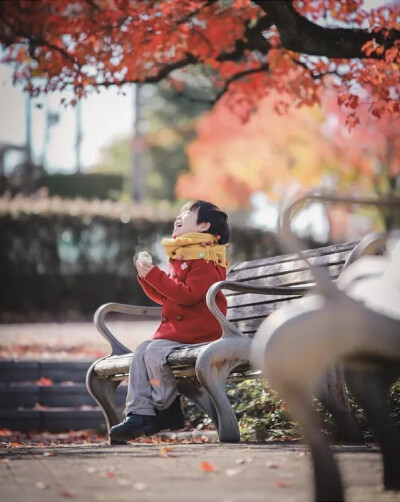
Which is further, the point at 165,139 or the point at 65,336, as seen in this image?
the point at 165,139

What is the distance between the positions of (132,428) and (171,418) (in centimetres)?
27

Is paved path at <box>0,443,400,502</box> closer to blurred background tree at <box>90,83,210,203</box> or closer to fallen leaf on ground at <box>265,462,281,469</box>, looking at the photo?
fallen leaf on ground at <box>265,462,281,469</box>

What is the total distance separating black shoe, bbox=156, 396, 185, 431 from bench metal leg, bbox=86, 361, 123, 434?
93 centimetres

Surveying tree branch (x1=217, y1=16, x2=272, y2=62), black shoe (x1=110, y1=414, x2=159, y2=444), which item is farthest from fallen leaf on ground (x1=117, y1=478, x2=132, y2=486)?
tree branch (x1=217, y1=16, x2=272, y2=62)

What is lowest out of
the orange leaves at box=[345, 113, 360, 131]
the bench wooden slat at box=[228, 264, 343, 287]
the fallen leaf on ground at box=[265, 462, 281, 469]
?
the fallen leaf on ground at box=[265, 462, 281, 469]

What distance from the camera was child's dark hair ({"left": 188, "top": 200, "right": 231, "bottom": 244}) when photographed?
5812 mm

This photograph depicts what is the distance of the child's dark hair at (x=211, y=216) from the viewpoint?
229 inches

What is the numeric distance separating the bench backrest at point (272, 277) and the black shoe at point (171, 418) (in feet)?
2.55

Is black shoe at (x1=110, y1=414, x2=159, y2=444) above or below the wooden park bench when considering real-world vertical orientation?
below

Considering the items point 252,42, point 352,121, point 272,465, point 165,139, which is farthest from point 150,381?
point 165,139

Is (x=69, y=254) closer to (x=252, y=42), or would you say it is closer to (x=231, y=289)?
(x=252, y=42)

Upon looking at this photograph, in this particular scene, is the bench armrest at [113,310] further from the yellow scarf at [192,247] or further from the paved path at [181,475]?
the paved path at [181,475]

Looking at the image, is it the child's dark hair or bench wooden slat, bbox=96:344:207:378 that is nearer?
bench wooden slat, bbox=96:344:207:378

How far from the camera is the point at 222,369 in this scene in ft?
17.5
